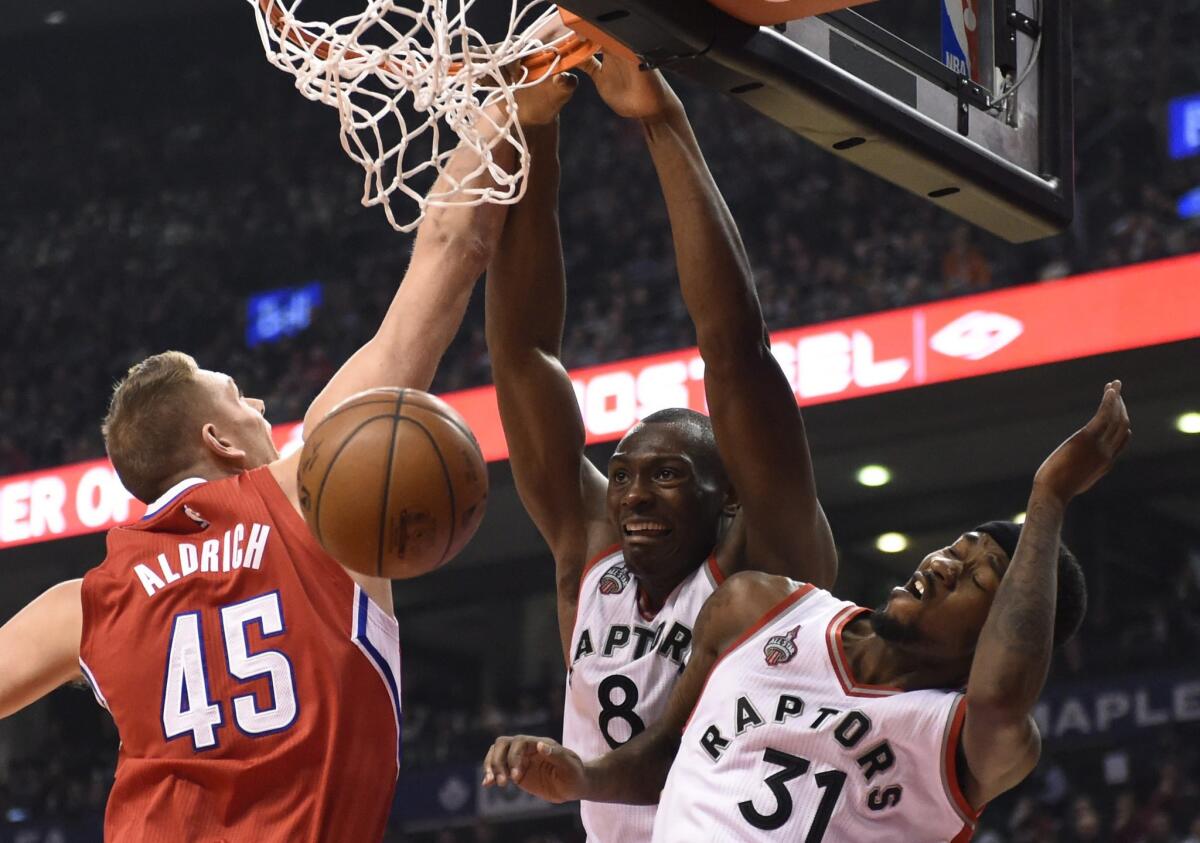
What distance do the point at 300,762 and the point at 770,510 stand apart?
1.03 metres

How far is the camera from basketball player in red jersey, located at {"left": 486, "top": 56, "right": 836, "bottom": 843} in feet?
A: 10.2

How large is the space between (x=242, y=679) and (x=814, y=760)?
3.12 feet

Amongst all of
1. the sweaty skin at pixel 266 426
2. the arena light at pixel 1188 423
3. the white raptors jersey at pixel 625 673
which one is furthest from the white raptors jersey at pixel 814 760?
the arena light at pixel 1188 423

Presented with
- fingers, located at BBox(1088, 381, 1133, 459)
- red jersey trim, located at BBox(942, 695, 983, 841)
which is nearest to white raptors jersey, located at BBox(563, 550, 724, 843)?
red jersey trim, located at BBox(942, 695, 983, 841)

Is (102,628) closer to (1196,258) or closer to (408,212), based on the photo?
(1196,258)

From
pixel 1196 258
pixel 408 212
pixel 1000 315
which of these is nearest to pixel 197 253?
pixel 408 212

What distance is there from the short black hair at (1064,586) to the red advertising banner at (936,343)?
6.19m

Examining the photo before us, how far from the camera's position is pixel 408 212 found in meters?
15.8

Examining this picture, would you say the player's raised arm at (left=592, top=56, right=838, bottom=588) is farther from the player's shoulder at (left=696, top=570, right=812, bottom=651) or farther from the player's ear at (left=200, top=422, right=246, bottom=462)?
the player's ear at (left=200, top=422, right=246, bottom=462)

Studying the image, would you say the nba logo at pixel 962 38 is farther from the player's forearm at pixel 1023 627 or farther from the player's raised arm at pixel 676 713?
the player's raised arm at pixel 676 713

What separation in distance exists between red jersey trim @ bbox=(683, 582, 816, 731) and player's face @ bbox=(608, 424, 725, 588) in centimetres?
26

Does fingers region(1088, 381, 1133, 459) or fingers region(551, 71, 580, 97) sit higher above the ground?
fingers region(551, 71, 580, 97)

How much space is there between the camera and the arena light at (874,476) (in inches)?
473

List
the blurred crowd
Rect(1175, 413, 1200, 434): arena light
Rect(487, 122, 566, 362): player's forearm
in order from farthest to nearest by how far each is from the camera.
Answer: the blurred crowd < Rect(1175, 413, 1200, 434): arena light < Rect(487, 122, 566, 362): player's forearm
